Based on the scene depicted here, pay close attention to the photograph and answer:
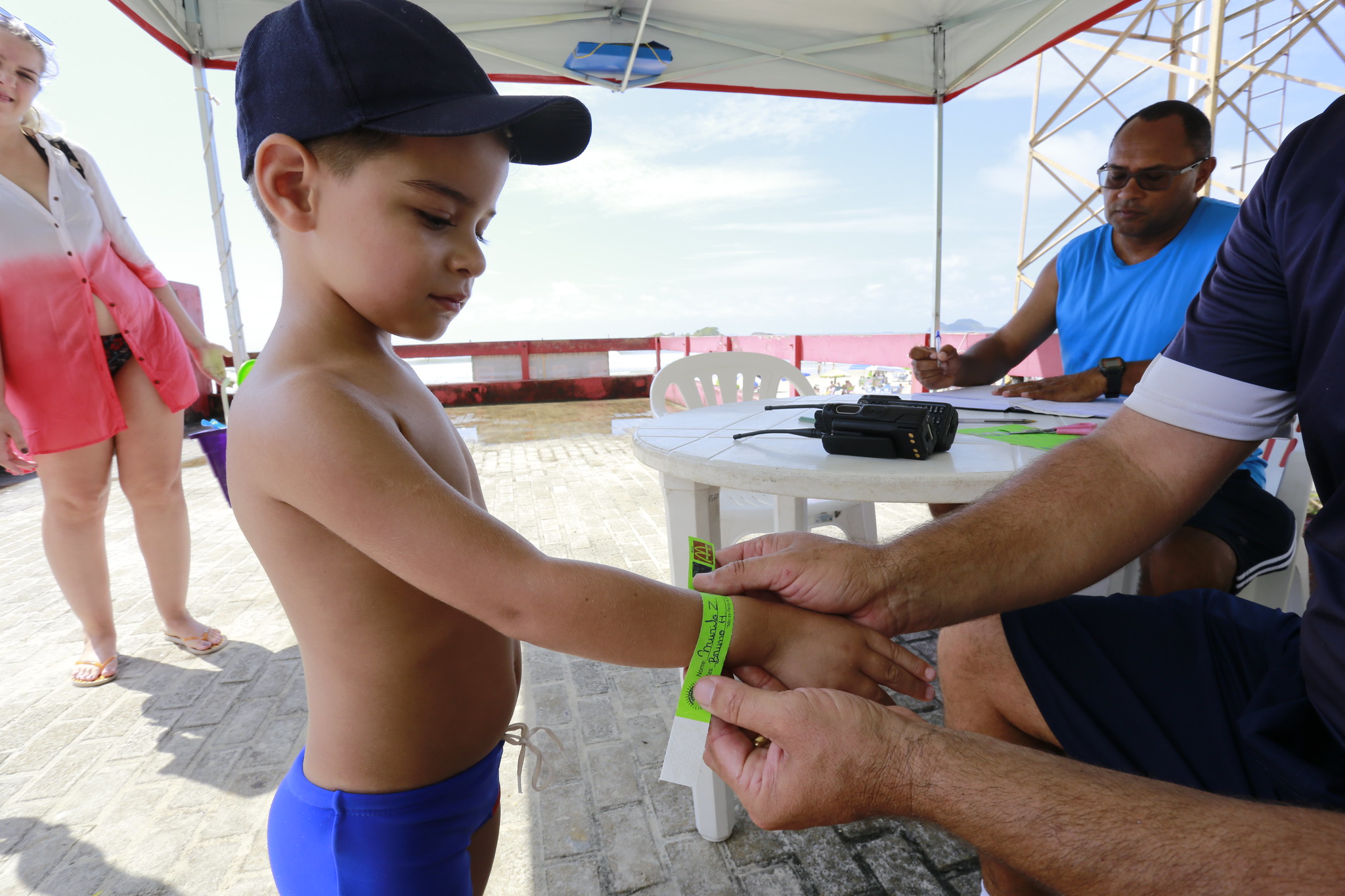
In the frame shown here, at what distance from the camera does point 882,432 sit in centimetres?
147

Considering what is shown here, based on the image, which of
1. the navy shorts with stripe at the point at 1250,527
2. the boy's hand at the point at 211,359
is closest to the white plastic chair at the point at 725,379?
the navy shorts with stripe at the point at 1250,527

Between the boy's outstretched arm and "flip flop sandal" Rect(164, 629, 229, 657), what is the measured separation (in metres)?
2.57

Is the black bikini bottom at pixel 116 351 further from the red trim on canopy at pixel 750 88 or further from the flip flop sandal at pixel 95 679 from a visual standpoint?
the red trim on canopy at pixel 750 88

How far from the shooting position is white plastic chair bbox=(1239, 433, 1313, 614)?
186 cm

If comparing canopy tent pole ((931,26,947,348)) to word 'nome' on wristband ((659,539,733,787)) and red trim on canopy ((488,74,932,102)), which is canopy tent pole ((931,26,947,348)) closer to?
red trim on canopy ((488,74,932,102))

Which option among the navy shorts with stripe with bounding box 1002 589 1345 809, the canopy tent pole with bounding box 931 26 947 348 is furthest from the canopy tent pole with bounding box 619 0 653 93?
the navy shorts with stripe with bounding box 1002 589 1345 809

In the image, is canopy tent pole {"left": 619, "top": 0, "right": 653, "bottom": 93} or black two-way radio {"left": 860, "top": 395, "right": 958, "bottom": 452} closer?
black two-way radio {"left": 860, "top": 395, "right": 958, "bottom": 452}

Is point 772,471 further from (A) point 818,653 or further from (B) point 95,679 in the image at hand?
(B) point 95,679

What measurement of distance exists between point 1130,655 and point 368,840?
4.19ft

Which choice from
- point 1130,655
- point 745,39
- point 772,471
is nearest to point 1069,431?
point 1130,655

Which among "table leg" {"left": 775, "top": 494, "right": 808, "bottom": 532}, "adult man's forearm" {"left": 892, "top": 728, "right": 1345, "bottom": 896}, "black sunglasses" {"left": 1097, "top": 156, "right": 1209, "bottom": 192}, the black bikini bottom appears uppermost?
"black sunglasses" {"left": 1097, "top": 156, "right": 1209, "bottom": 192}

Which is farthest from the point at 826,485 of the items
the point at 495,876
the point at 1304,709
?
the point at 495,876

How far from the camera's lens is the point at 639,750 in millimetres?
2189

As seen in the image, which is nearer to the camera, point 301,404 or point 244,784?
point 301,404
